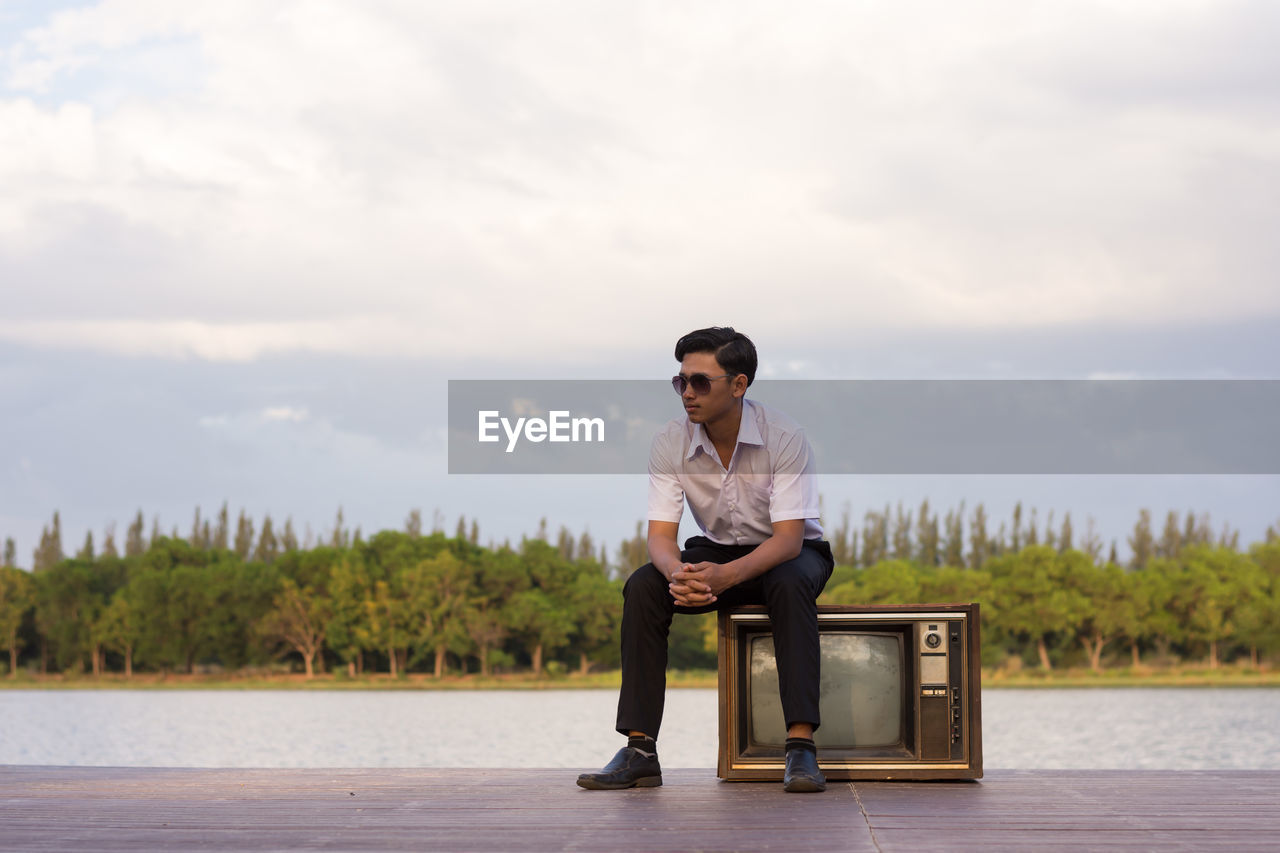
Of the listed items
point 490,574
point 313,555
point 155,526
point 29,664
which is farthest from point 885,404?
point 155,526

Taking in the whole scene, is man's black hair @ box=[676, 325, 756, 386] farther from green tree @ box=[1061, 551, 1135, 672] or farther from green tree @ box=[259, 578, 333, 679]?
green tree @ box=[259, 578, 333, 679]

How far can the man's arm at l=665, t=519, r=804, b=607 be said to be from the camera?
485 cm

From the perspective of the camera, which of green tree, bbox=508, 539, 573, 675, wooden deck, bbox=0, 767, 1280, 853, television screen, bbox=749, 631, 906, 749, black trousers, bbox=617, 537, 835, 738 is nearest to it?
wooden deck, bbox=0, 767, 1280, 853

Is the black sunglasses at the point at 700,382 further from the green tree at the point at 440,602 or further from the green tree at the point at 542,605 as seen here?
the green tree at the point at 440,602

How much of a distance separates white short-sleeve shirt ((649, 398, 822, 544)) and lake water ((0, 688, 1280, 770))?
44.3ft

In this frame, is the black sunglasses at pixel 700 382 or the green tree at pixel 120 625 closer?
the black sunglasses at pixel 700 382

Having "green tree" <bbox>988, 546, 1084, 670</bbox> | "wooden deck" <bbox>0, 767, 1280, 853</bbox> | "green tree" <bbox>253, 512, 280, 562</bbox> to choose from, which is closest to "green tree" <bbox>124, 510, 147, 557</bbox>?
"green tree" <bbox>253, 512, 280, 562</bbox>

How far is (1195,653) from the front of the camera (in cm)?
8012

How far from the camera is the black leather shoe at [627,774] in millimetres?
→ 4734

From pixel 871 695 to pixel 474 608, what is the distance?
74.0 metres

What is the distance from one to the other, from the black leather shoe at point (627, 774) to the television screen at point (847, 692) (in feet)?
1.60

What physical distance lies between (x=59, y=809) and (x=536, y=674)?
76156 mm

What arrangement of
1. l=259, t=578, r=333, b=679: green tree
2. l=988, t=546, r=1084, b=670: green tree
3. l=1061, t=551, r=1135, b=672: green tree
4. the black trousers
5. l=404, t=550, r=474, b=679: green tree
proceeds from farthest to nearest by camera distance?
l=259, t=578, r=333, b=679: green tree < l=404, t=550, r=474, b=679: green tree < l=1061, t=551, r=1135, b=672: green tree < l=988, t=546, r=1084, b=670: green tree < the black trousers

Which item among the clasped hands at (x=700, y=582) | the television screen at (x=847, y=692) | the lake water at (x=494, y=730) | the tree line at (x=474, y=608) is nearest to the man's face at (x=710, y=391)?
the clasped hands at (x=700, y=582)
